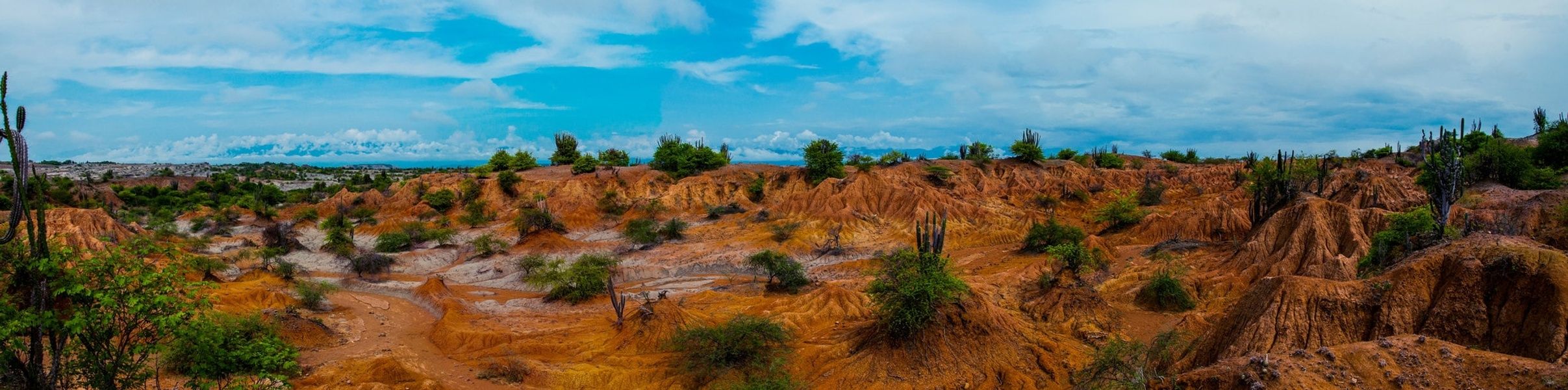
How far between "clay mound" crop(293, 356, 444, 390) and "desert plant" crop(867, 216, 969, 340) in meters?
11.6

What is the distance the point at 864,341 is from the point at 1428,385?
38.2 ft

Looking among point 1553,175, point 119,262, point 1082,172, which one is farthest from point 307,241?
point 1553,175

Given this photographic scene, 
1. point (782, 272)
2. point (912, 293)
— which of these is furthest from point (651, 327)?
point (782, 272)

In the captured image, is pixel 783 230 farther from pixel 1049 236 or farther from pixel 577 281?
pixel 577 281

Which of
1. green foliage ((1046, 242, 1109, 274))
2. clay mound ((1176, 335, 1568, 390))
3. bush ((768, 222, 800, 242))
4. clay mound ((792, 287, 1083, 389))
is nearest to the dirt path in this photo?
clay mound ((792, 287, 1083, 389))

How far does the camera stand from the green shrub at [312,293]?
88.9ft

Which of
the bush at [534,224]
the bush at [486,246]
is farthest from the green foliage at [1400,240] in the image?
the bush at [534,224]

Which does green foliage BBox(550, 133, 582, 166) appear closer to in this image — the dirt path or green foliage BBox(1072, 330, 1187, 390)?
the dirt path

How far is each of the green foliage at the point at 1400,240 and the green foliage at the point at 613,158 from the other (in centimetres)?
6027

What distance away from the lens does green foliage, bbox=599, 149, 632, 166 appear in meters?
73.1

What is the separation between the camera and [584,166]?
6669 centimetres

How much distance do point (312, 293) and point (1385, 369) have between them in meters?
31.4

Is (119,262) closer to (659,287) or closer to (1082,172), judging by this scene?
(659,287)

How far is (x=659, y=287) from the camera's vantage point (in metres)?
31.7
